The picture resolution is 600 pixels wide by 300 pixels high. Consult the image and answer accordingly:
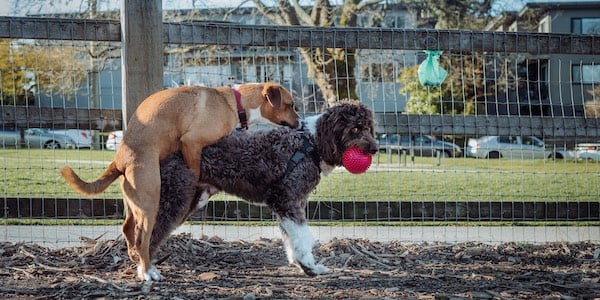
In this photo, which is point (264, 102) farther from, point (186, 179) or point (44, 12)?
point (44, 12)

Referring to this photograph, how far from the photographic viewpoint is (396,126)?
6781 mm

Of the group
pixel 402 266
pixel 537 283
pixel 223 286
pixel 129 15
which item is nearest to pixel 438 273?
pixel 402 266

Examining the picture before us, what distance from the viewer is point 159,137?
521 cm

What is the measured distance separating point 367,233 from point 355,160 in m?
2.64

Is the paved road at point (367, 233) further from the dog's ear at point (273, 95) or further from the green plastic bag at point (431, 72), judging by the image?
the dog's ear at point (273, 95)

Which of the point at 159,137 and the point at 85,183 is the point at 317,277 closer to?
the point at 159,137

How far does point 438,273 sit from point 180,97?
2.42 metres

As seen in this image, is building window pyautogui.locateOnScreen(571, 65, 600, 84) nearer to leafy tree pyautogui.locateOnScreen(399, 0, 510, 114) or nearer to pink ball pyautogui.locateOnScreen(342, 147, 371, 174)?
pink ball pyautogui.locateOnScreen(342, 147, 371, 174)

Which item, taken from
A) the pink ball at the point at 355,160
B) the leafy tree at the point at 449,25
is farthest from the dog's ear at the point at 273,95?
the leafy tree at the point at 449,25

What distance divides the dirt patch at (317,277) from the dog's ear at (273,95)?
4.39ft

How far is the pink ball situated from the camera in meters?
5.51

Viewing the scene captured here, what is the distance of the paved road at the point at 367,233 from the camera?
732 centimetres

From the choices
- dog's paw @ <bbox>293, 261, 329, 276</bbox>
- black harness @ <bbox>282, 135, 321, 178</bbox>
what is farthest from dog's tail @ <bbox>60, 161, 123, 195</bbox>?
dog's paw @ <bbox>293, 261, 329, 276</bbox>

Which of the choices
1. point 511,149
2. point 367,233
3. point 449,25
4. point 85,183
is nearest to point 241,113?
point 85,183
